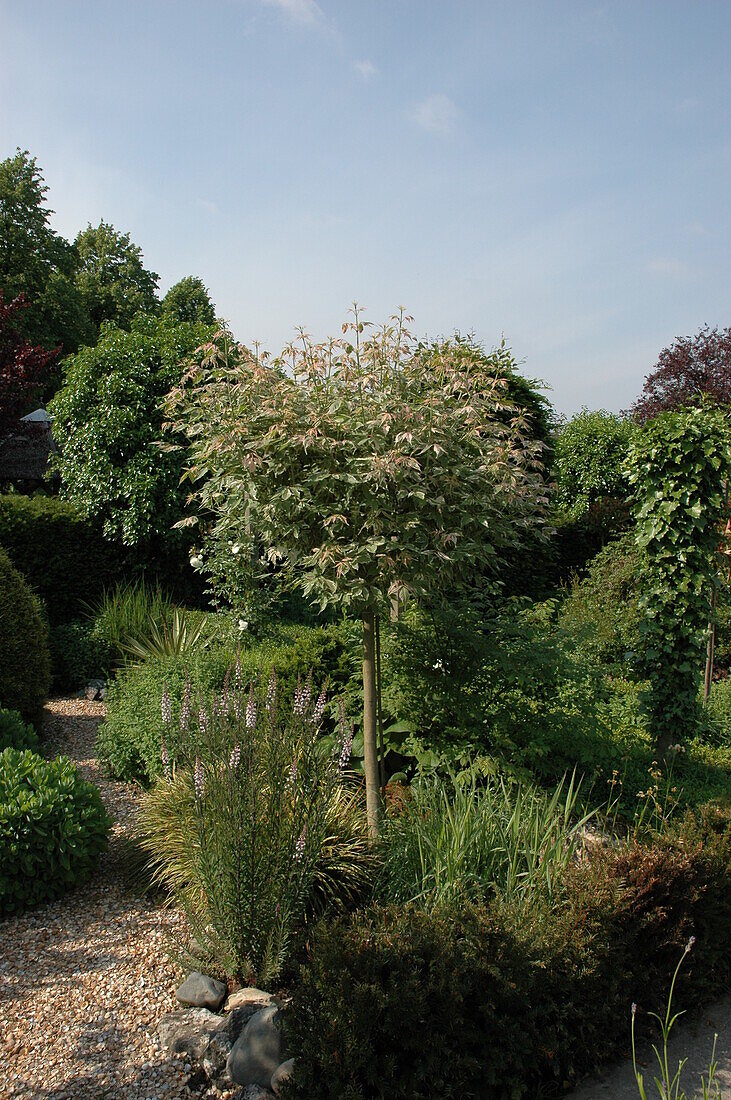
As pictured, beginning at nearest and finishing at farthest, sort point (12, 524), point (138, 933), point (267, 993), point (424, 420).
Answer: point (267, 993), point (138, 933), point (424, 420), point (12, 524)

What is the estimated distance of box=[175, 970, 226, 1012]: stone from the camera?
2871 mm

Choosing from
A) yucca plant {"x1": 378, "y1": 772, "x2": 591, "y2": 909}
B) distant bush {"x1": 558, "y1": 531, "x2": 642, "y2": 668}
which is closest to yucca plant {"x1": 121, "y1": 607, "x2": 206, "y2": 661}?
distant bush {"x1": 558, "y1": 531, "x2": 642, "y2": 668}

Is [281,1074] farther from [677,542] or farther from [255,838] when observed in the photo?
[677,542]

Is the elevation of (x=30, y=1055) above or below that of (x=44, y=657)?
below

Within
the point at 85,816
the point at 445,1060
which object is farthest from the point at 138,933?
the point at 445,1060

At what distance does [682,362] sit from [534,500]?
15646 millimetres

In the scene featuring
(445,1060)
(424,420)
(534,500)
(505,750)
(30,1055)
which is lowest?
(30,1055)

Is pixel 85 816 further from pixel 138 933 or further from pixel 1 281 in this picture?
pixel 1 281

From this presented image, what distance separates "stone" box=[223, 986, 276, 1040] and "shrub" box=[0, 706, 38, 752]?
8.60 ft

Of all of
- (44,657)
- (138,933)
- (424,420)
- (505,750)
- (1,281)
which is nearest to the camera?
(138,933)

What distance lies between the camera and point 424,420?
12.2ft

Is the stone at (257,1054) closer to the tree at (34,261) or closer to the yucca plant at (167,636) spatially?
the yucca plant at (167,636)

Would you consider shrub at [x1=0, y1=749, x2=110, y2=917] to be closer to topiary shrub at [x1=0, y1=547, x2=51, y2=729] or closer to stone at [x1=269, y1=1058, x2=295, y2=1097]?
stone at [x1=269, y1=1058, x2=295, y2=1097]

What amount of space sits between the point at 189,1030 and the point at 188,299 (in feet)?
97.7
